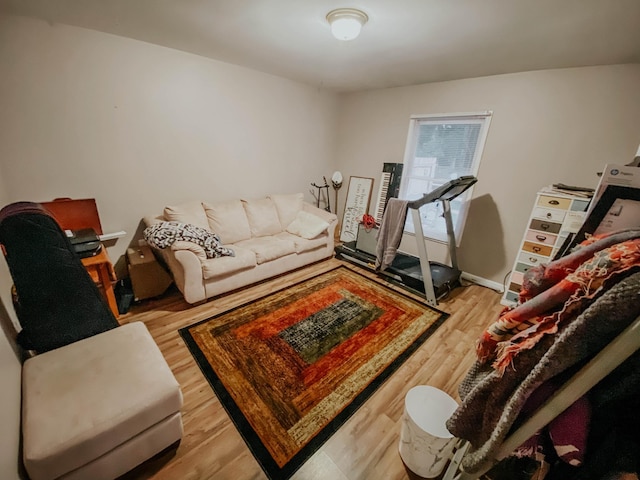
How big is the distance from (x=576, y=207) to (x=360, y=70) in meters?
2.56

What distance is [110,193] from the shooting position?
2555mm

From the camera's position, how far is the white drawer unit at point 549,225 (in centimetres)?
220

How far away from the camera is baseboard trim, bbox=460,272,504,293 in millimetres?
3078

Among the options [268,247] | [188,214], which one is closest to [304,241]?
[268,247]

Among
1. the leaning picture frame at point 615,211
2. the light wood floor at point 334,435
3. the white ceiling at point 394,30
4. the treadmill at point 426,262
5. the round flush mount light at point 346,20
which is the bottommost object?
the light wood floor at point 334,435

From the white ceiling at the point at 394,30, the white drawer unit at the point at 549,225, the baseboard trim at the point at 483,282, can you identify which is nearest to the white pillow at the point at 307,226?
the white ceiling at the point at 394,30

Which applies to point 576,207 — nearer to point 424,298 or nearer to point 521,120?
point 521,120

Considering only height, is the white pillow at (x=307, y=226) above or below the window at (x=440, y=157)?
below

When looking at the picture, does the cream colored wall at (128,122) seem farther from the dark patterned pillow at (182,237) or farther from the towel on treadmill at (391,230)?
the towel on treadmill at (391,230)

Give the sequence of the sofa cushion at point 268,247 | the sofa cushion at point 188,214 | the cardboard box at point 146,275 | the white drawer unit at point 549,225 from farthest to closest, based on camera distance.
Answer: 1. the sofa cushion at point 268,247
2. the sofa cushion at point 188,214
3. the cardboard box at point 146,275
4. the white drawer unit at point 549,225

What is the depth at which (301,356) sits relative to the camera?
197 cm

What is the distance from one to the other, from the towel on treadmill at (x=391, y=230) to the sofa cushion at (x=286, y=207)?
1396 mm

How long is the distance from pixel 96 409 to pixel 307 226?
2.67 m

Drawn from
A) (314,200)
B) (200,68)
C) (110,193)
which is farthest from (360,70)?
(110,193)
